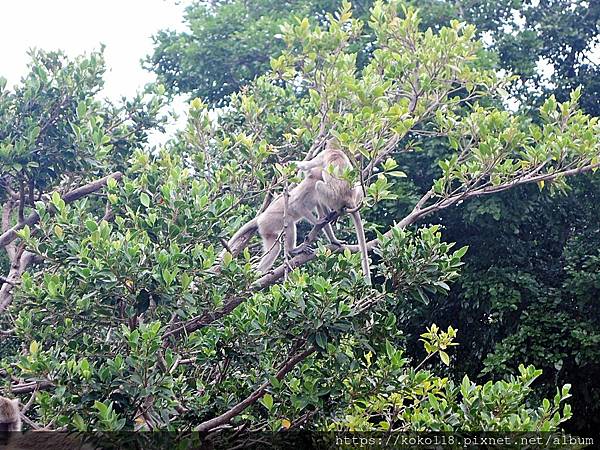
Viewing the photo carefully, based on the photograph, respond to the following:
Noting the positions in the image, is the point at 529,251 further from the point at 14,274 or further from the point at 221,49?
the point at 14,274

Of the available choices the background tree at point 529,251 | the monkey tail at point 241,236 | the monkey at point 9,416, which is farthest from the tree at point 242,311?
the background tree at point 529,251

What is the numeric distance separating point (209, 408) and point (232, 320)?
25.4 inches

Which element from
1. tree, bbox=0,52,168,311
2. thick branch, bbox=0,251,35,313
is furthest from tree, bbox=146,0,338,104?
thick branch, bbox=0,251,35,313

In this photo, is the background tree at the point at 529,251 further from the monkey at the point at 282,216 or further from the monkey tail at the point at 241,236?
the monkey tail at the point at 241,236

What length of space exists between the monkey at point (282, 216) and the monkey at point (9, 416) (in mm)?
2153

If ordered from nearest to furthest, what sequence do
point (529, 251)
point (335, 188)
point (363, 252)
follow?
1. point (363, 252)
2. point (335, 188)
3. point (529, 251)

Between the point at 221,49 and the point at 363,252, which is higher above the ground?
the point at 221,49

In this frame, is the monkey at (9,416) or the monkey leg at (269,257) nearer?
the monkey at (9,416)

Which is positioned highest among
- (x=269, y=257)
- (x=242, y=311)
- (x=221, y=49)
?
(x=221, y=49)

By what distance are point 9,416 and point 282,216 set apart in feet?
8.89

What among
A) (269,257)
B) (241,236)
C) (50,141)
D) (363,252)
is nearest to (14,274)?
(50,141)

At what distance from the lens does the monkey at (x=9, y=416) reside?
5.09 m

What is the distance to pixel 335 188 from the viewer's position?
6.32 metres

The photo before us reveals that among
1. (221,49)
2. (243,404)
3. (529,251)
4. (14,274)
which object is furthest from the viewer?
(221,49)
